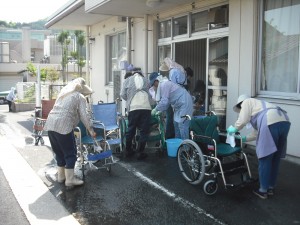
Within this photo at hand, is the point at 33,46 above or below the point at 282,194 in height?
above

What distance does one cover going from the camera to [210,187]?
15.0 feet

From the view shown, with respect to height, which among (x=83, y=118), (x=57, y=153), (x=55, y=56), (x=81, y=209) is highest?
(x=55, y=56)

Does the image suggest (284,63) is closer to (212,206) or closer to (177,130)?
(177,130)

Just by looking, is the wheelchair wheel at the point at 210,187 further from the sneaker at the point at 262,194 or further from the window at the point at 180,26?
the window at the point at 180,26

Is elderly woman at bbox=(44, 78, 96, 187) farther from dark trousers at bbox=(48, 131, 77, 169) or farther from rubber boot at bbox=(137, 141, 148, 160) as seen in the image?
rubber boot at bbox=(137, 141, 148, 160)

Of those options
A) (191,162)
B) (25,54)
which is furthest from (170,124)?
(25,54)

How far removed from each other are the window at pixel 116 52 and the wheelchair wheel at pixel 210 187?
776cm

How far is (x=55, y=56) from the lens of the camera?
174 ft

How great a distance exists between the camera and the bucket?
6.44m

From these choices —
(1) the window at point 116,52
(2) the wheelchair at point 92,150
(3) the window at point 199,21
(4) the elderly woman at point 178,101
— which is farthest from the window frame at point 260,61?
(1) the window at point 116,52

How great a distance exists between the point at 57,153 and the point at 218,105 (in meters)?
3.98

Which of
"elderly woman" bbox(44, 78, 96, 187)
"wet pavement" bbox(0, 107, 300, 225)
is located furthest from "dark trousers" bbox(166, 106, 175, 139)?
"elderly woman" bbox(44, 78, 96, 187)

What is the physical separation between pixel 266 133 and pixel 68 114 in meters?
2.66

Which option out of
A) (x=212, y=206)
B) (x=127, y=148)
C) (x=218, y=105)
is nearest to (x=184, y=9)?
(x=218, y=105)
